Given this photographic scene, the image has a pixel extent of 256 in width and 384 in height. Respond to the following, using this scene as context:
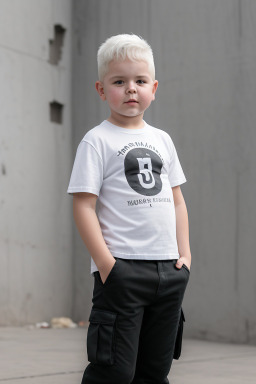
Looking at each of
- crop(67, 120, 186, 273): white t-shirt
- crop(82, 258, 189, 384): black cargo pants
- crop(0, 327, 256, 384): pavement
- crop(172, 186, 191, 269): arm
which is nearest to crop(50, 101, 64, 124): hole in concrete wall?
crop(0, 327, 256, 384): pavement

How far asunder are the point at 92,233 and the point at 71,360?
2.15 metres

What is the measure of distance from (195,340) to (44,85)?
2644 millimetres

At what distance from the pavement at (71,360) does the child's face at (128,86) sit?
5.47 feet

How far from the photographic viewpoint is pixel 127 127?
2525 millimetres

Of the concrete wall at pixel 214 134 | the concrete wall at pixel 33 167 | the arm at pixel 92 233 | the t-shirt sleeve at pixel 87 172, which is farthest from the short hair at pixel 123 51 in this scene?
the concrete wall at pixel 33 167

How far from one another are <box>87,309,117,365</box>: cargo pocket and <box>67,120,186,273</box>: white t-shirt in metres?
0.17

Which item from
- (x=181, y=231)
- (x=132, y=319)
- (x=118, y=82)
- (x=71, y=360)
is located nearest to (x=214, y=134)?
(x=71, y=360)

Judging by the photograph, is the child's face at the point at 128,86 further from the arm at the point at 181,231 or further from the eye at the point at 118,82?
the arm at the point at 181,231

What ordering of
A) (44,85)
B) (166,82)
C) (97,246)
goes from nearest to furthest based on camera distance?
1. (97,246)
2. (166,82)
3. (44,85)

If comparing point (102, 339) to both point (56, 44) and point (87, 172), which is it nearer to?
point (87, 172)

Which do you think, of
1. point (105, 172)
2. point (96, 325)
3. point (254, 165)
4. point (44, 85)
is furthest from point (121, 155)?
point (44, 85)

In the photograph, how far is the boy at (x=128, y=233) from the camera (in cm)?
233

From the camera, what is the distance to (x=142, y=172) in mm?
2432

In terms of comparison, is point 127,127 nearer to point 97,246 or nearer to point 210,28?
point 97,246
